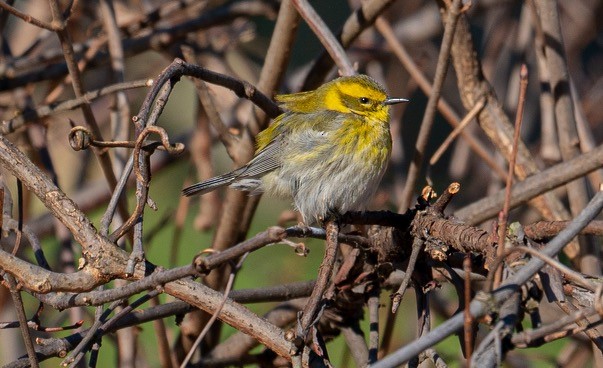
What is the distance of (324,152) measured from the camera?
3250 mm

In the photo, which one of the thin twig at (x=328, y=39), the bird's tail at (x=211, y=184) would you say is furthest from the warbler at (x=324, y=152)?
the thin twig at (x=328, y=39)

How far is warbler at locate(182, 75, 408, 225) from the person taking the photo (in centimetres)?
310

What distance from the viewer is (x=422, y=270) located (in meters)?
2.03

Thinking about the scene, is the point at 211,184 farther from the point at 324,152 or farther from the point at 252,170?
the point at 324,152

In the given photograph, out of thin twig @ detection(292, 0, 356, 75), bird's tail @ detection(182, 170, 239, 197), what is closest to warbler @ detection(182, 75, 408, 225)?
bird's tail @ detection(182, 170, 239, 197)

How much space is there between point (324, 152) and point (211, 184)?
47 cm

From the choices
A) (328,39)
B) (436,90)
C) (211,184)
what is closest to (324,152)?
(211,184)

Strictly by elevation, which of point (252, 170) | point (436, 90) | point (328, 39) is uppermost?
point (328, 39)

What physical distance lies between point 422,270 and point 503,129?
41.1 inches

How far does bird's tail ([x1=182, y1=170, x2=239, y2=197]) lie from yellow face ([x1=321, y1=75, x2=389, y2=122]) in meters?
0.55

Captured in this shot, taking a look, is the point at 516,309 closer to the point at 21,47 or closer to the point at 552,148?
the point at 552,148

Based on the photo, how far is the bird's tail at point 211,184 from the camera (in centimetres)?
311

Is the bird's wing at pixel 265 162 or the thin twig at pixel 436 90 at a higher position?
the bird's wing at pixel 265 162

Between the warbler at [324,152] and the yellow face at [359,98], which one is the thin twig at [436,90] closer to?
the warbler at [324,152]
